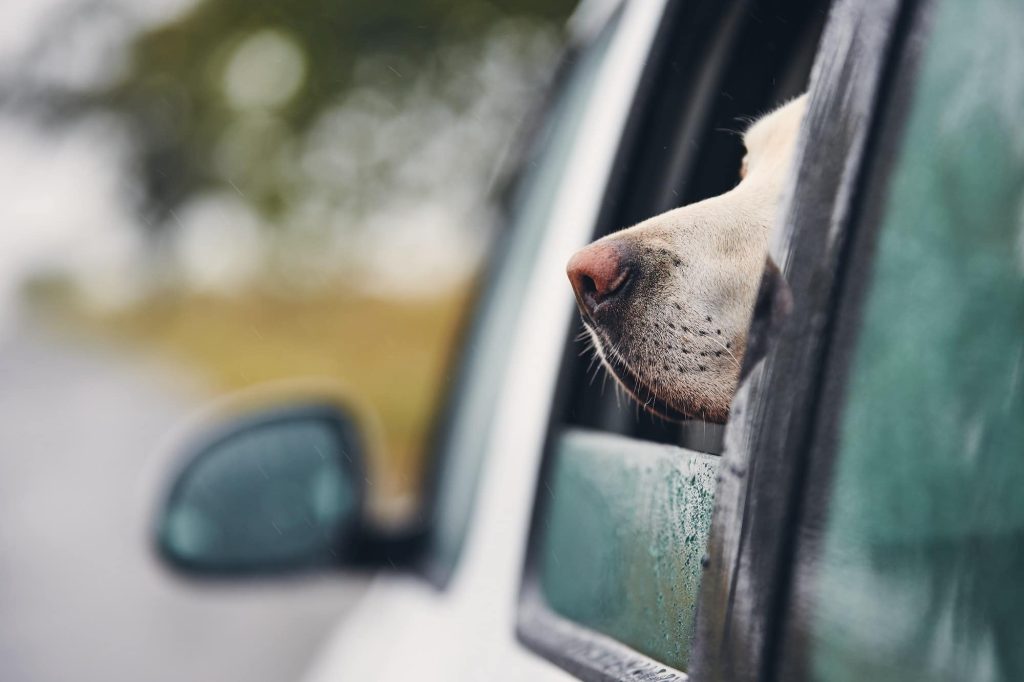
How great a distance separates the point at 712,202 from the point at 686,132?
0.34 m

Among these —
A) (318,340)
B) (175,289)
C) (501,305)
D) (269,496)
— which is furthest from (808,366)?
(175,289)

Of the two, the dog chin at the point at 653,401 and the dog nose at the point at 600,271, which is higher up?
the dog nose at the point at 600,271

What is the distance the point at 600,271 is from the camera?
31.4 inches

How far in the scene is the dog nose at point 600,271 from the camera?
0.80m

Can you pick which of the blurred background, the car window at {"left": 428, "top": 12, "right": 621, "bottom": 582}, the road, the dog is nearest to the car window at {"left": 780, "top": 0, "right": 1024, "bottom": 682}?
the dog

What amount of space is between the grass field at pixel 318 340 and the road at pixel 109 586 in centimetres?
336

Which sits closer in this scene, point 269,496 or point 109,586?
point 269,496

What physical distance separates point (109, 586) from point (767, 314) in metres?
12.1

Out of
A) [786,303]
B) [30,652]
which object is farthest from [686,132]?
[30,652]

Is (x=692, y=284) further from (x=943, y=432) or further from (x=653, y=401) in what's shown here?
(x=943, y=432)

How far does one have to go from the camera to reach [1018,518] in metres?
0.65

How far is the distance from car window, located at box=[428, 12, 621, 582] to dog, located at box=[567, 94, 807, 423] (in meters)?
0.74

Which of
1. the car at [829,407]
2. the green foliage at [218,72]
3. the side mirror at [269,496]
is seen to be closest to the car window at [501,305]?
the side mirror at [269,496]

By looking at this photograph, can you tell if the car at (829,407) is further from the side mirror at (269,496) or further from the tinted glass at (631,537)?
the side mirror at (269,496)
